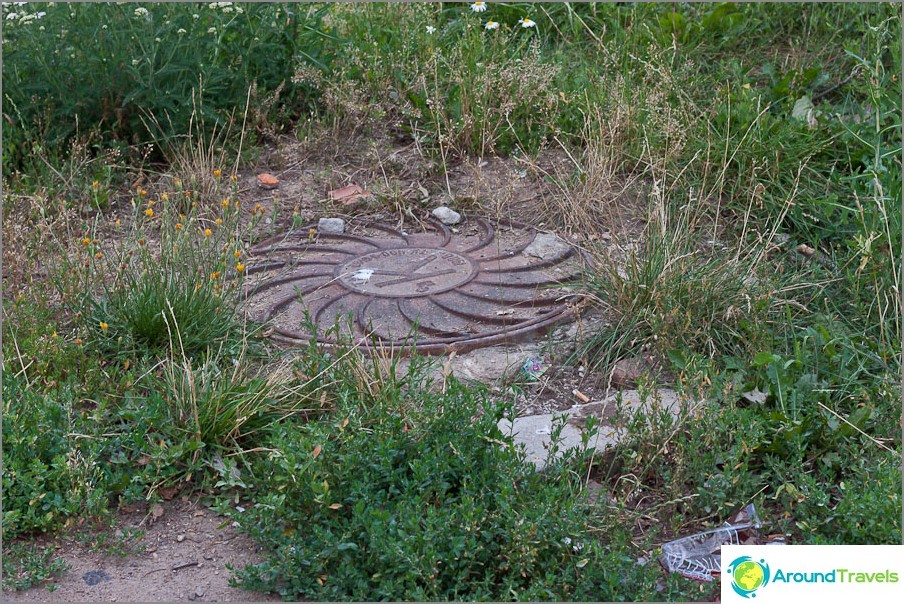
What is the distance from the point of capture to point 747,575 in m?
2.49

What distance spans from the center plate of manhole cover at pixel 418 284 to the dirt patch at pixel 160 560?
82 centimetres

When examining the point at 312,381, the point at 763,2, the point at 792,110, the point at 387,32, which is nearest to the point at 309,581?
the point at 312,381

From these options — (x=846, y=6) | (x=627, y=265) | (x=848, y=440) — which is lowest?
(x=848, y=440)

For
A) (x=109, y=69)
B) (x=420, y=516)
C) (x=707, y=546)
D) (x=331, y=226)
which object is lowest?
(x=707, y=546)

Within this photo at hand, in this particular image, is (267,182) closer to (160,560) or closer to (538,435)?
(538,435)

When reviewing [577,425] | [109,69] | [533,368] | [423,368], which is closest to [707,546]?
[577,425]

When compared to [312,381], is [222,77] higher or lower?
higher

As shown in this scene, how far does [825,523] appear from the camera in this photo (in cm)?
270

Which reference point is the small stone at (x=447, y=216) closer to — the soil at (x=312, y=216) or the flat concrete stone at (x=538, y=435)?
the soil at (x=312, y=216)

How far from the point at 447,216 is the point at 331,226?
0.56 metres

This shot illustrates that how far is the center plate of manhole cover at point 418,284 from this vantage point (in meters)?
3.77

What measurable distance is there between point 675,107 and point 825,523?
2.88 meters

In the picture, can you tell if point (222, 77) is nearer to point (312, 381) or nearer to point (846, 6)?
point (312, 381)

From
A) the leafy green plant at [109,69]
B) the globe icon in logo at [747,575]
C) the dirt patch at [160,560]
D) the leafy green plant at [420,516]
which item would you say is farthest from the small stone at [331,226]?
the globe icon in logo at [747,575]
